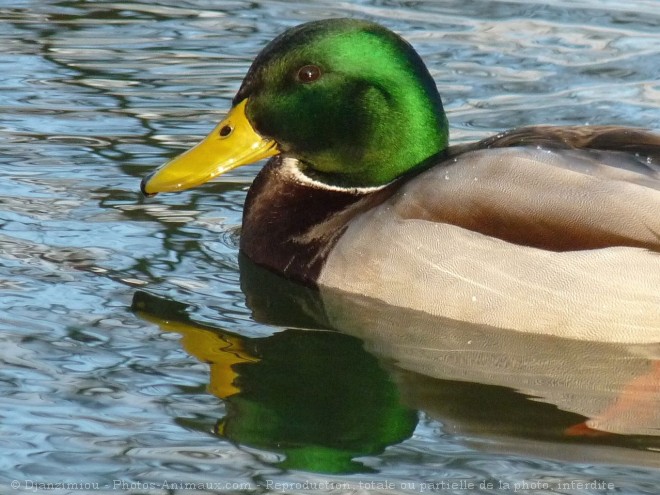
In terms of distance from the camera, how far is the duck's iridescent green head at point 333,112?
6828 millimetres

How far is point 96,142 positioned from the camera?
8766 millimetres

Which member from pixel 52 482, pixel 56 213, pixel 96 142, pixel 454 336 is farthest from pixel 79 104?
pixel 52 482

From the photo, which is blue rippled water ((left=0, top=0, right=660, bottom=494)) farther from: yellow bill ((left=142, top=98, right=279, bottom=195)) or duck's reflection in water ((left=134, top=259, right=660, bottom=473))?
yellow bill ((left=142, top=98, right=279, bottom=195))

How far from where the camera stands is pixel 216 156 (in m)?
6.99

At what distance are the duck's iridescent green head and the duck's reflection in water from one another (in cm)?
67

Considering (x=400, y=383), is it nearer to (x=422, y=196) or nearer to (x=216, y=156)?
(x=422, y=196)

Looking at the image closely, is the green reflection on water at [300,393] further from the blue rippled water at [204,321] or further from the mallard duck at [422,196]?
the mallard duck at [422,196]

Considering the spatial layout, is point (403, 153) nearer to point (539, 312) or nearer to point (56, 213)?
point (539, 312)

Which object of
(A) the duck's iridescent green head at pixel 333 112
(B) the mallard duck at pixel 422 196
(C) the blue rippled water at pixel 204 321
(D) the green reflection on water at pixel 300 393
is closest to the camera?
(C) the blue rippled water at pixel 204 321

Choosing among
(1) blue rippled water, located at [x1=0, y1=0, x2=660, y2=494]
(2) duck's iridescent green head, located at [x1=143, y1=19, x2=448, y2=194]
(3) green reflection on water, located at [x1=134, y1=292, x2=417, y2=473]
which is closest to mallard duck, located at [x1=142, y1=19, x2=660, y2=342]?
(2) duck's iridescent green head, located at [x1=143, y1=19, x2=448, y2=194]

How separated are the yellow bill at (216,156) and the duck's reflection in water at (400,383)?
23.2 inches

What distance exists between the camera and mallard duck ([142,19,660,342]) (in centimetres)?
605

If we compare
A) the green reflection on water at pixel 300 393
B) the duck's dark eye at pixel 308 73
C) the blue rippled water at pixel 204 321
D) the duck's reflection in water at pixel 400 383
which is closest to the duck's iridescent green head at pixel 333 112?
the duck's dark eye at pixel 308 73

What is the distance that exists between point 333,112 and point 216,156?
58 cm
